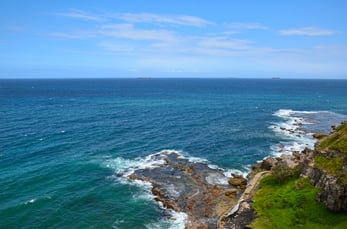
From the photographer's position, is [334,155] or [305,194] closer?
[305,194]

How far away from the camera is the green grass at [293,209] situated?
32031 millimetres

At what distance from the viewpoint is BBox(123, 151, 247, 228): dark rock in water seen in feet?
142

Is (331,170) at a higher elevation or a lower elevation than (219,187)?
higher

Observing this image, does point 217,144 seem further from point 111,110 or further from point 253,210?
point 111,110

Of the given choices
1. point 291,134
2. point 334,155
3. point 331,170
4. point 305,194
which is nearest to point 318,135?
point 291,134

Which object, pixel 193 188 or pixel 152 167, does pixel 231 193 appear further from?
pixel 152 167

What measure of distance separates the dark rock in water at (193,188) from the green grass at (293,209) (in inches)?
279

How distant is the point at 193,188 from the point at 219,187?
439 centimetres

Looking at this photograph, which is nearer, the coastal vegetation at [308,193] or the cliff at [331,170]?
the cliff at [331,170]

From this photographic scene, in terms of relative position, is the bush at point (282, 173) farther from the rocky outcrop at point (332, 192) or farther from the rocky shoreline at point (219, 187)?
the rocky outcrop at point (332, 192)

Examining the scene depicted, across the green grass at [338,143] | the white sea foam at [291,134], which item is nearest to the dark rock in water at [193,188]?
the green grass at [338,143]

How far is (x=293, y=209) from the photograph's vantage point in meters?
34.8

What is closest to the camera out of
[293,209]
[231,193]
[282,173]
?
[293,209]

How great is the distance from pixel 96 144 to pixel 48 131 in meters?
18.9
